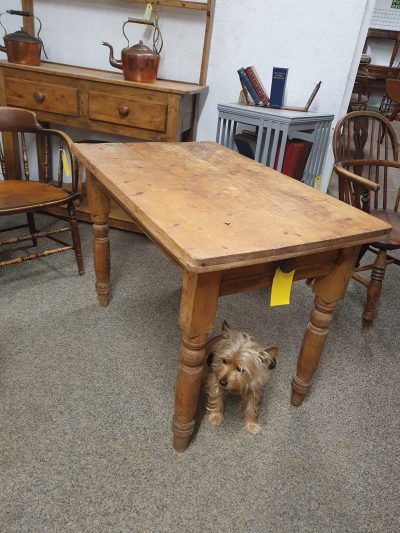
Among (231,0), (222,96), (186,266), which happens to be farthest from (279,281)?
(231,0)

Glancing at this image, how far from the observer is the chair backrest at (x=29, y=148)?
1.93 metres

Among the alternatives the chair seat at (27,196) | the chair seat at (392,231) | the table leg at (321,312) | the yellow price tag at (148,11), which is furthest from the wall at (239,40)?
the table leg at (321,312)

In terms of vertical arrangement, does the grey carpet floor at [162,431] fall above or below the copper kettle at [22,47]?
below

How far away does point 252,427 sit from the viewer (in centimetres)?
135

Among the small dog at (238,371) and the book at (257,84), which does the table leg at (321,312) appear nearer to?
the small dog at (238,371)

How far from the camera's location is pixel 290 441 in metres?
1.33

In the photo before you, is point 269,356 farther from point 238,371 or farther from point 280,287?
point 280,287

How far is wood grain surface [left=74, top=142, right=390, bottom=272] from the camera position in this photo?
34.7 inches

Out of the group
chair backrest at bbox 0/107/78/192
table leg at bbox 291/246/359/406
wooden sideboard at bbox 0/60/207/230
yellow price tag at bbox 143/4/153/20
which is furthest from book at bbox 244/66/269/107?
table leg at bbox 291/246/359/406

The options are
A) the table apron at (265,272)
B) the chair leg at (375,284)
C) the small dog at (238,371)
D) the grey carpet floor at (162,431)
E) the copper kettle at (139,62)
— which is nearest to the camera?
the table apron at (265,272)

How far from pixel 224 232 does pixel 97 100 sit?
5.49 feet

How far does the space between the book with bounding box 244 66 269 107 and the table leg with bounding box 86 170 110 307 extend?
4.10 feet

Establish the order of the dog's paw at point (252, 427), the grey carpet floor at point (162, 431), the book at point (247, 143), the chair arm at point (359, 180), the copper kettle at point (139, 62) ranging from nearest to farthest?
1. the grey carpet floor at point (162, 431)
2. the dog's paw at point (252, 427)
3. the chair arm at point (359, 180)
4. the copper kettle at point (139, 62)
5. the book at point (247, 143)

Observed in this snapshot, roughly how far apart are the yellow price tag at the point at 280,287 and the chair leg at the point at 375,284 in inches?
34.6
